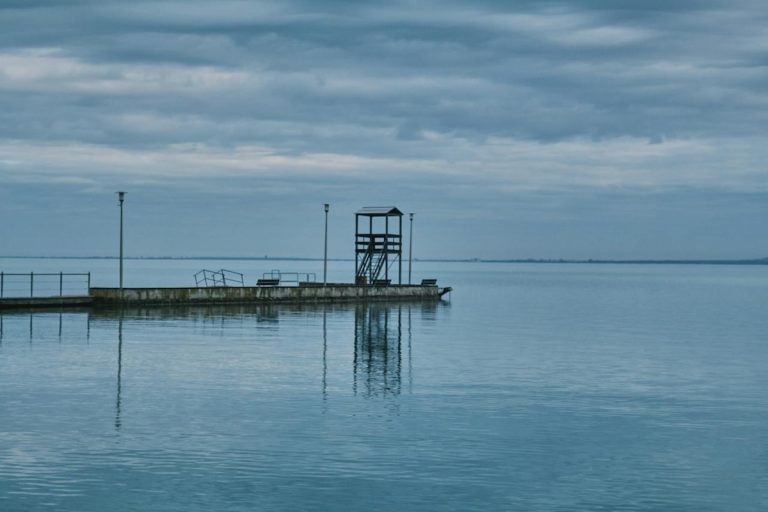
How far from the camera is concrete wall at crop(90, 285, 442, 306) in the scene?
209 feet

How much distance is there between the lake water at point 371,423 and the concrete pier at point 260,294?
1578 centimetres

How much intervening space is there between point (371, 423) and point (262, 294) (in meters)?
49.1

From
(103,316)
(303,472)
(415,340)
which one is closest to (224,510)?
(303,472)

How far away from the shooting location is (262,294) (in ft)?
236

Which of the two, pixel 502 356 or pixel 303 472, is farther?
pixel 502 356

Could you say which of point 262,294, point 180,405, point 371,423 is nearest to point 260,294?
point 262,294

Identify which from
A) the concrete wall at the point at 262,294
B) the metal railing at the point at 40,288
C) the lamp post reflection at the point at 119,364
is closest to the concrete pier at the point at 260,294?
the concrete wall at the point at 262,294

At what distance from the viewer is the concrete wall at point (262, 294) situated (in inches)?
2504

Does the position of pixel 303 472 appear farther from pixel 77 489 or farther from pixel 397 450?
pixel 77 489

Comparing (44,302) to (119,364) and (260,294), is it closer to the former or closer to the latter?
(260,294)

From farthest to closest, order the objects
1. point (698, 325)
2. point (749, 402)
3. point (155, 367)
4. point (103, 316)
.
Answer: point (698, 325) < point (103, 316) < point (155, 367) < point (749, 402)

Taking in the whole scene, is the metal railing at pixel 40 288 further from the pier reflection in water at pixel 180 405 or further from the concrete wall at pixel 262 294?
the pier reflection in water at pixel 180 405

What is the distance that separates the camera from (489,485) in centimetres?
1775

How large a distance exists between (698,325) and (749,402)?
3531 cm
